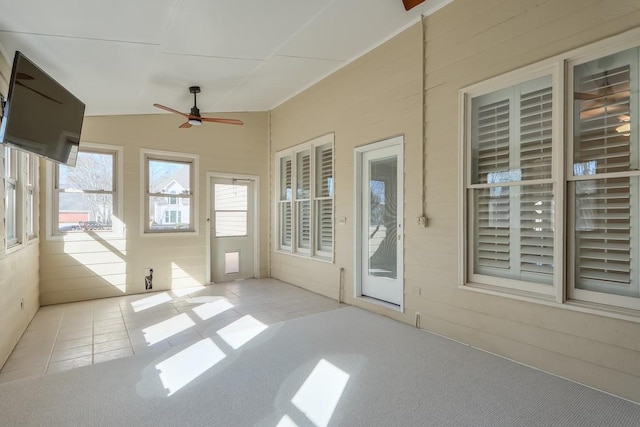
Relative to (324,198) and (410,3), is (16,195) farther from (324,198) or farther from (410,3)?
(410,3)

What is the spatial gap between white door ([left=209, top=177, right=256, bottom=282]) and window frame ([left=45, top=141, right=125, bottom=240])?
58.1 inches

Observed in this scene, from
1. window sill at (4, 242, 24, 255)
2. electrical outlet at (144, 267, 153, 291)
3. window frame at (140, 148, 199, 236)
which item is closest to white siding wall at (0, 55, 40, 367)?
window sill at (4, 242, 24, 255)

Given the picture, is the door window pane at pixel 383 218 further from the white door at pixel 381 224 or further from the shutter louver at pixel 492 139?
the shutter louver at pixel 492 139

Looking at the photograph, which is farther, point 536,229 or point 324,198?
point 324,198

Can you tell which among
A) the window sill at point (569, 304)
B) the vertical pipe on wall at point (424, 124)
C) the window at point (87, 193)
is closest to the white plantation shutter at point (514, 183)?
the window sill at point (569, 304)

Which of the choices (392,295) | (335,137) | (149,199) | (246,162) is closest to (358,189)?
(335,137)

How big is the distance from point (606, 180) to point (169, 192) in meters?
5.74

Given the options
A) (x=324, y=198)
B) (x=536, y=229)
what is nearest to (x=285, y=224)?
(x=324, y=198)

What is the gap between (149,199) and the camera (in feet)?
18.4

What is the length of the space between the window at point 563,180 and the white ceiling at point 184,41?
1.47 meters

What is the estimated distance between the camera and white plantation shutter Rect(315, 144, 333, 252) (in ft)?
17.6

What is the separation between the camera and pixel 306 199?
5824 mm

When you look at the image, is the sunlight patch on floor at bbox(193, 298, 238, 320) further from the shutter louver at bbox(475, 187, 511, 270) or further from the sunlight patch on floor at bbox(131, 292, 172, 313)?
the shutter louver at bbox(475, 187, 511, 270)

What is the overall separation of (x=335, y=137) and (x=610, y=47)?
3223mm
